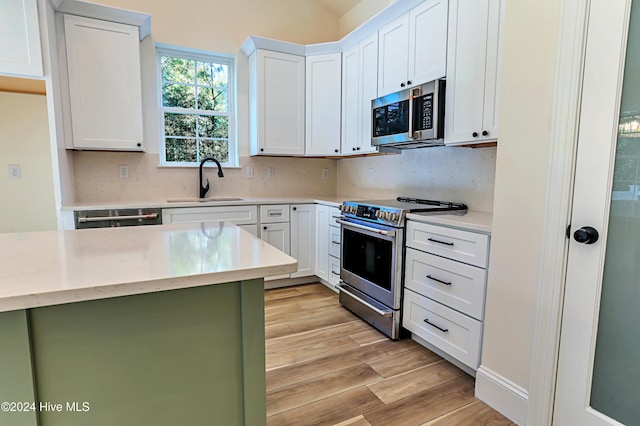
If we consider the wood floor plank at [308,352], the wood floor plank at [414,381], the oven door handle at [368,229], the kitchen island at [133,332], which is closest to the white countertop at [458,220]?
the oven door handle at [368,229]

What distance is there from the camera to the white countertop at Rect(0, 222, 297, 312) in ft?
2.66

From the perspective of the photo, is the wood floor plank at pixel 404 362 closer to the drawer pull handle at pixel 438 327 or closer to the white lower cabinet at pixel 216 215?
the drawer pull handle at pixel 438 327

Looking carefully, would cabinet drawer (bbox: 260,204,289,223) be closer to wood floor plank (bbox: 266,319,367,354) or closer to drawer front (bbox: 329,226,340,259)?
drawer front (bbox: 329,226,340,259)

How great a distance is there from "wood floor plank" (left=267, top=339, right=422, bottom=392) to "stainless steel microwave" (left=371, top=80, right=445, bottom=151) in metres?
1.47

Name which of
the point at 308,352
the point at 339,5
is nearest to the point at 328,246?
the point at 308,352

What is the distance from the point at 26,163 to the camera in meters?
2.63

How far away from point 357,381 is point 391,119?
1.91 metres

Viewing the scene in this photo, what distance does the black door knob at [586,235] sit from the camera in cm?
132

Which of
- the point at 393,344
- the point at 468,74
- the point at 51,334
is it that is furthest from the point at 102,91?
the point at 393,344

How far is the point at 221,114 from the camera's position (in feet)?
12.4

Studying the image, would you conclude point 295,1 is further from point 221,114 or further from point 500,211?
point 500,211

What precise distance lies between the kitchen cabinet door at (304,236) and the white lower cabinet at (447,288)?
4.57 feet

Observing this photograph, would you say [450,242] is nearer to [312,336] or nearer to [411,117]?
[411,117]

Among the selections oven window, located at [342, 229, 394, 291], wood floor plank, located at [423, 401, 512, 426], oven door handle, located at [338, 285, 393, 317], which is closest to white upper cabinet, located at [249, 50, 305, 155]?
oven window, located at [342, 229, 394, 291]
